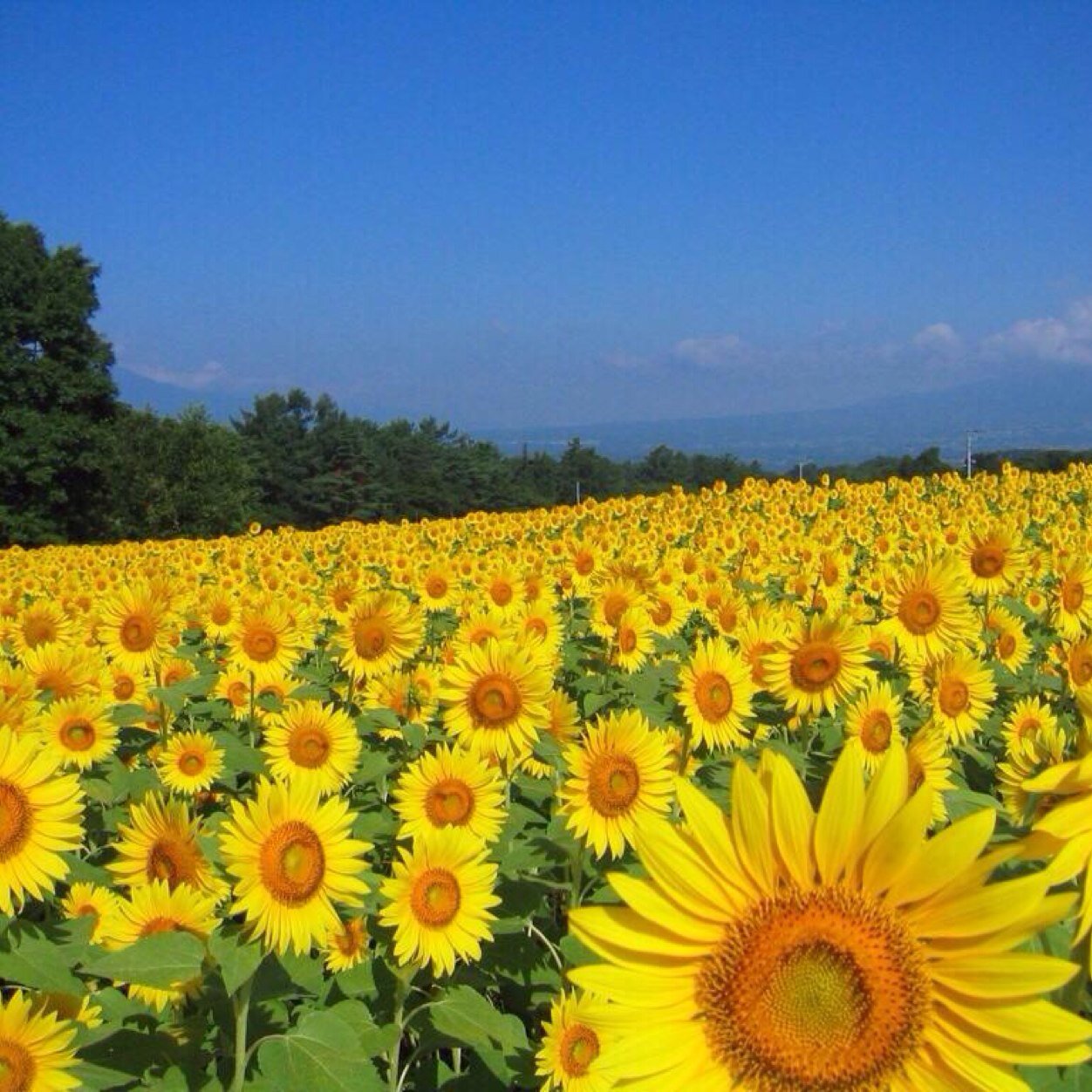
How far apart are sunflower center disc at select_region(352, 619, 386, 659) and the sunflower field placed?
0.01 meters

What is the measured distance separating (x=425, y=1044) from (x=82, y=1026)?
0.81 meters

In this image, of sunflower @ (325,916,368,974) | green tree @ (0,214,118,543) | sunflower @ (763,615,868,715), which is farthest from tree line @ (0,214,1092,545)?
sunflower @ (325,916,368,974)

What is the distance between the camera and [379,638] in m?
4.73

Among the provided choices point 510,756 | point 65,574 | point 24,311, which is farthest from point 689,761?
point 24,311

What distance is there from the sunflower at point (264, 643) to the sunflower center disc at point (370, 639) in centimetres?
53

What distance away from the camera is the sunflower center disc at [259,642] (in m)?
5.10

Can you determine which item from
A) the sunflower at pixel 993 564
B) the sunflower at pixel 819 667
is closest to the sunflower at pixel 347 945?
the sunflower at pixel 819 667

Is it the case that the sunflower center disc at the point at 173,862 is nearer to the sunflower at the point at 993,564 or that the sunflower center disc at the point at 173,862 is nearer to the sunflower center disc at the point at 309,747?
the sunflower center disc at the point at 309,747

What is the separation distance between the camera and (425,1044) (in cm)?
281

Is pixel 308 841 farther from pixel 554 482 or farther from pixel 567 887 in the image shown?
pixel 554 482

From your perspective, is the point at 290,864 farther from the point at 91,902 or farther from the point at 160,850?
the point at 91,902

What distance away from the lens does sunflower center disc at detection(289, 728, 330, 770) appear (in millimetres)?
3766

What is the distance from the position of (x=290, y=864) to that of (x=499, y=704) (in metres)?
1.47

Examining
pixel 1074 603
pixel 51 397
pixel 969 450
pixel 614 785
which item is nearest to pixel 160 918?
pixel 614 785
